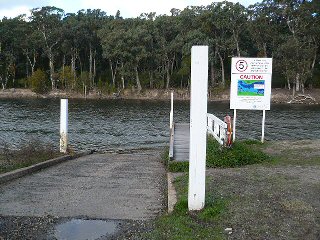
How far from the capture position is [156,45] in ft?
237

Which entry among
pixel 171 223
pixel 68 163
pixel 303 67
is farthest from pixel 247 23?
pixel 171 223

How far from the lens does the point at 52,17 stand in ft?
261

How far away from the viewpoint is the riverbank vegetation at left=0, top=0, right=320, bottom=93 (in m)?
65.7

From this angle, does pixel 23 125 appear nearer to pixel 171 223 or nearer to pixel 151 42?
pixel 171 223

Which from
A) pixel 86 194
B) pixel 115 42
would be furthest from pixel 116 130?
pixel 115 42

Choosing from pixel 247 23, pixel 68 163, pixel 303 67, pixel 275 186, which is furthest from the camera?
pixel 247 23

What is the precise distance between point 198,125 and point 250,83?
360 inches

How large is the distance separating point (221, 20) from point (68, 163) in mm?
60340

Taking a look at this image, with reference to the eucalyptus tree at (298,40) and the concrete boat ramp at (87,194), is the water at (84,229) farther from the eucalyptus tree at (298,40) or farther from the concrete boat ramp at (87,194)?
the eucalyptus tree at (298,40)

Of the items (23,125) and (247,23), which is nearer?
(23,125)

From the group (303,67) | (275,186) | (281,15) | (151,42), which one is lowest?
(275,186)

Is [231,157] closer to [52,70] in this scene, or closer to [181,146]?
[181,146]

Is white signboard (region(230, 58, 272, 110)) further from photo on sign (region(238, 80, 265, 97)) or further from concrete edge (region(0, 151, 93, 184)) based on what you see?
concrete edge (region(0, 151, 93, 184))

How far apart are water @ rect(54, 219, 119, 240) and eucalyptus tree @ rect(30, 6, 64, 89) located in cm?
7425
